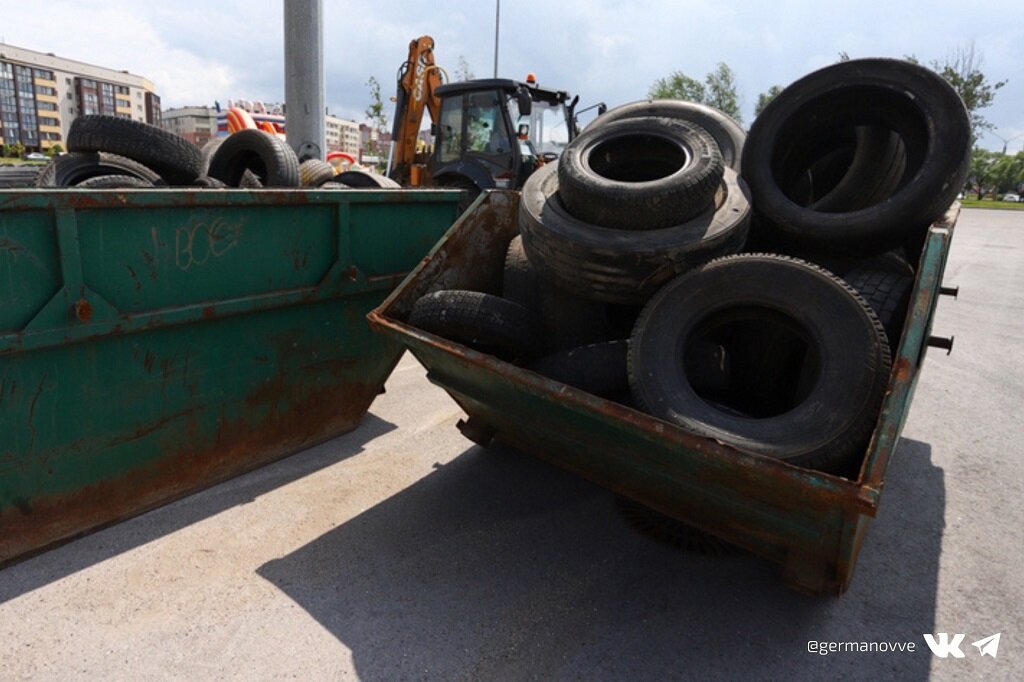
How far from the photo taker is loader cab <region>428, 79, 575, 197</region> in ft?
30.0

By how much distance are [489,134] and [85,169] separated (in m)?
5.94

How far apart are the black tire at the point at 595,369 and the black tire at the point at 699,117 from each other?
1.59 m

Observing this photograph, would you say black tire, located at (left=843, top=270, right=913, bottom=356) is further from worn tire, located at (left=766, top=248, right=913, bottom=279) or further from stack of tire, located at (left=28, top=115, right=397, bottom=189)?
stack of tire, located at (left=28, top=115, right=397, bottom=189)

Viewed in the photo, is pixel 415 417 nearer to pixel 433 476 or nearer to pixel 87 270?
pixel 433 476

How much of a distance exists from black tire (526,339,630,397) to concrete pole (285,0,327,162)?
25.0 ft

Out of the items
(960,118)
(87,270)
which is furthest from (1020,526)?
(87,270)

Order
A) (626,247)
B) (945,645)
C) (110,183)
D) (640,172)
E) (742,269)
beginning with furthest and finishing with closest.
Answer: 1. (110,183)
2. (640,172)
3. (626,247)
4. (945,645)
5. (742,269)

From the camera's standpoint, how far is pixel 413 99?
11.2 metres

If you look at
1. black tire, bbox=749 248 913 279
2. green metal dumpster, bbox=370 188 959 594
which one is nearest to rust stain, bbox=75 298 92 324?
green metal dumpster, bbox=370 188 959 594

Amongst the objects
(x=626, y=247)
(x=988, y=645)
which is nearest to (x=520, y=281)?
(x=626, y=247)

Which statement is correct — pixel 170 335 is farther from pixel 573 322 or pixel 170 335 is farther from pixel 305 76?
pixel 305 76

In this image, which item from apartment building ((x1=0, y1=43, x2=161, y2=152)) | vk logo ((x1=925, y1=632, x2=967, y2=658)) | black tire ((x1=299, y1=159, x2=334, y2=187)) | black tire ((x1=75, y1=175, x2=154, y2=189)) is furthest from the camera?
apartment building ((x1=0, y1=43, x2=161, y2=152))

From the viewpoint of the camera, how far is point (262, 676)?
2.23m

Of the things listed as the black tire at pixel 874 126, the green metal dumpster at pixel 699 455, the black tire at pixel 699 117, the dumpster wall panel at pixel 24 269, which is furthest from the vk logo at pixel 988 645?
the dumpster wall panel at pixel 24 269
